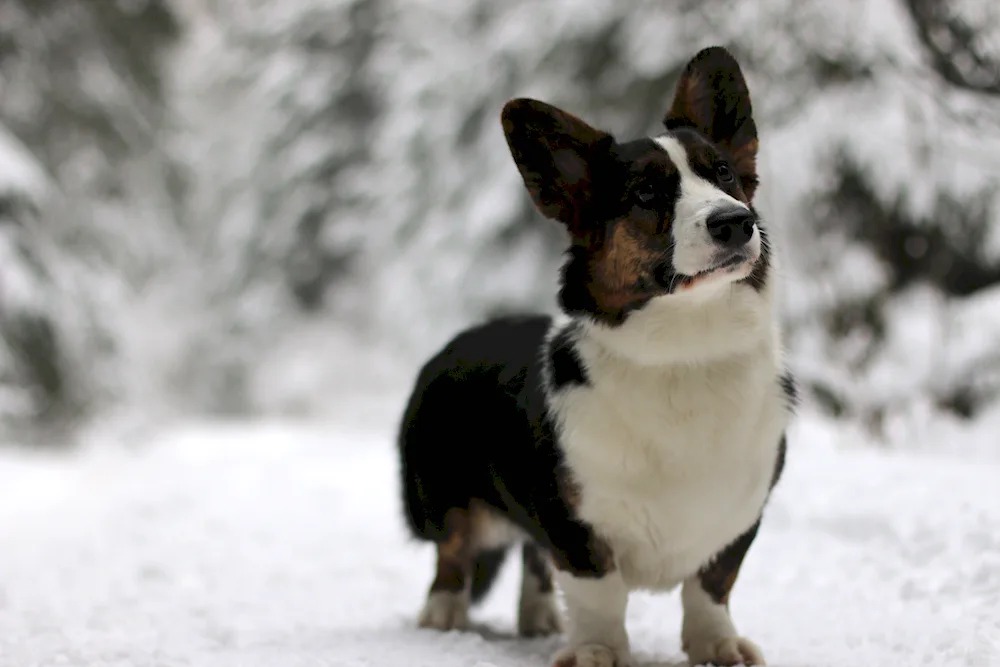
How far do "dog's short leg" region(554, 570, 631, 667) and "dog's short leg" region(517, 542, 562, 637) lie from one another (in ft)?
2.05

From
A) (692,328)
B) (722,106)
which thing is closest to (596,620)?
(692,328)

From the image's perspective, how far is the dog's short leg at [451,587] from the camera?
9.30 feet

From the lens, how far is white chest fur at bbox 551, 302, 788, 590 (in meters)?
2.10

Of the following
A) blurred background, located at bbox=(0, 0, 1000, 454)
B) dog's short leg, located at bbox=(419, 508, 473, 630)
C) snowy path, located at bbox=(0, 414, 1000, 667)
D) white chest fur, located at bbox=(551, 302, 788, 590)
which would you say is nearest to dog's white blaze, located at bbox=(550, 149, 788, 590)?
white chest fur, located at bbox=(551, 302, 788, 590)

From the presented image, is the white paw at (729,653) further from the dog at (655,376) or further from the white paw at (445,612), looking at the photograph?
the white paw at (445,612)

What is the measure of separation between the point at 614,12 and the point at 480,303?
2832 mm

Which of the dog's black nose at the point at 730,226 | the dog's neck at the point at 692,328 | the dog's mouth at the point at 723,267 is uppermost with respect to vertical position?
the dog's black nose at the point at 730,226

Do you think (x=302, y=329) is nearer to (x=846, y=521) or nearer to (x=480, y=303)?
(x=480, y=303)

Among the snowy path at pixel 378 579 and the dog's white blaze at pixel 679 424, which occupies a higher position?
the dog's white blaze at pixel 679 424

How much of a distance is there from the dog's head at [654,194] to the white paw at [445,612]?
3.42ft

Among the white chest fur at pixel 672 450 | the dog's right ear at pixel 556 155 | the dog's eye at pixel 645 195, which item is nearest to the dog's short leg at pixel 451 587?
the white chest fur at pixel 672 450

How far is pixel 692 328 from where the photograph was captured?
212 cm

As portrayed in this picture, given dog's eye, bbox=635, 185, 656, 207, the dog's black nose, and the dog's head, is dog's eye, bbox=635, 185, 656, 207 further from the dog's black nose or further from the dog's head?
the dog's black nose

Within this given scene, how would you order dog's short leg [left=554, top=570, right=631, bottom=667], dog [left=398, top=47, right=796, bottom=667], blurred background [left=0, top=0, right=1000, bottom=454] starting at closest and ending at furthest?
dog [left=398, top=47, right=796, bottom=667] < dog's short leg [left=554, top=570, right=631, bottom=667] < blurred background [left=0, top=0, right=1000, bottom=454]
